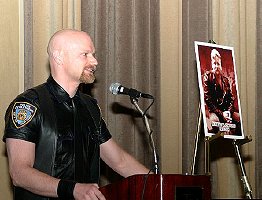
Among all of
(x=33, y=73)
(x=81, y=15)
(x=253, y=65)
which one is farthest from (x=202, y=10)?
(x=33, y=73)

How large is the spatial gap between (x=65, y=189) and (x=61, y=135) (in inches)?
16.7

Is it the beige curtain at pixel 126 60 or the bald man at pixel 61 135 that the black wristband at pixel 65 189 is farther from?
the beige curtain at pixel 126 60

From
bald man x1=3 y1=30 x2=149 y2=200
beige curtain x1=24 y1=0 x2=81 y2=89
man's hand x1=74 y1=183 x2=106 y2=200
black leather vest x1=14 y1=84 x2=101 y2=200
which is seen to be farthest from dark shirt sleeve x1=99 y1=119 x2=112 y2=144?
man's hand x1=74 y1=183 x2=106 y2=200

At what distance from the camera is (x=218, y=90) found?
3.79m

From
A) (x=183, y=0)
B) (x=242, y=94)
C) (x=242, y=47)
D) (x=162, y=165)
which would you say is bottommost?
(x=162, y=165)

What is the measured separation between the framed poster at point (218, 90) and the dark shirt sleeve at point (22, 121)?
3.10 feet

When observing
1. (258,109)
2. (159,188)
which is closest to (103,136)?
(159,188)

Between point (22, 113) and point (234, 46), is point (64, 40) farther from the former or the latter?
point (234, 46)

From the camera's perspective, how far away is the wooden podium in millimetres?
2824

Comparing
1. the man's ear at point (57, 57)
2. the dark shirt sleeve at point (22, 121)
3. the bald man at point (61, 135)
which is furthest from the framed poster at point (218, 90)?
the dark shirt sleeve at point (22, 121)

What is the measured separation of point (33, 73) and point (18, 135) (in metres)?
0.80

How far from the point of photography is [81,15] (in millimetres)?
4137

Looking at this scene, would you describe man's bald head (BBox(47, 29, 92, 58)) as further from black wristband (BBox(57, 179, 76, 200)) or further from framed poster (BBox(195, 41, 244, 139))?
black wristband (BBox(57, 179, 76, 200))

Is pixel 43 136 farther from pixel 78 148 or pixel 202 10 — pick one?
pixel 202 10
